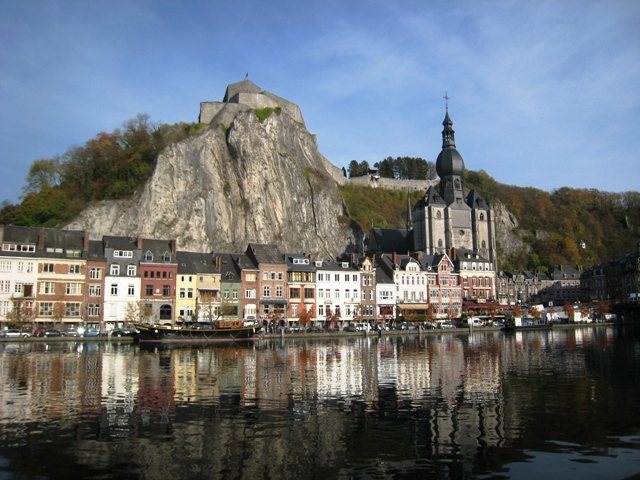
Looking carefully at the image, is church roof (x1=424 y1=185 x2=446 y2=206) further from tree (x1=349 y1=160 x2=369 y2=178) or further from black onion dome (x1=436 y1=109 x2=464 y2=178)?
tree (x1=349 y1=160 x2=369 y2=178)

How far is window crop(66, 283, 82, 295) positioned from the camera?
60969mm

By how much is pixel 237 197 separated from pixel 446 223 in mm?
38109

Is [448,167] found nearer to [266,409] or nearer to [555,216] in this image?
[555,216]

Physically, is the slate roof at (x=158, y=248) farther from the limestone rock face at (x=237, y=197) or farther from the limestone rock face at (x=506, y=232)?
the limestone rock face at (x=506, y=232)

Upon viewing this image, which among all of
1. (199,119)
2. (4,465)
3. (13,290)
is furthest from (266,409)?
(199,119)

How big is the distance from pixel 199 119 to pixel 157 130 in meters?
9.62

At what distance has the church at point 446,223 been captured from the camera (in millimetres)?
102938

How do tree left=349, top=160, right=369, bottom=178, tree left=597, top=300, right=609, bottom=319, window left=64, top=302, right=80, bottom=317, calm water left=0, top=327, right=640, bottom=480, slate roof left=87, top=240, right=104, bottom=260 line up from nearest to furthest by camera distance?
calm water left=0, top=327, right=640, bottom=480 → window left=64, top=302, right=80, bottom=317 → slate roof left=87, top=240, right=104, bottom=260 → tree left=597, top=300, right=609, bottom=319 → tree left=349, top=160, right=369, bottom=178

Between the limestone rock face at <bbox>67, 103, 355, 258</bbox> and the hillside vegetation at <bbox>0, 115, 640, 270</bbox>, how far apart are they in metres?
3.43

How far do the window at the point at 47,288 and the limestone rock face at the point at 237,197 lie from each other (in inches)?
493

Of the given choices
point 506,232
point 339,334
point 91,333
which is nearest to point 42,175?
point 91,333

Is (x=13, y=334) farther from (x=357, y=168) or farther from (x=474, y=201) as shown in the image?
(x=357, y=168)

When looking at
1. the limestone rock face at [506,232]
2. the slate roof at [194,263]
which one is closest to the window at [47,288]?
the slate roof at [194,263]

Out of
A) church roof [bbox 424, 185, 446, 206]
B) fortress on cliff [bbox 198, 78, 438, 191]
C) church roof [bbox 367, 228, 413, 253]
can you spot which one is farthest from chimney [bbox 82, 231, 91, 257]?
church roof [bbox 424, 185, 446, 206]
